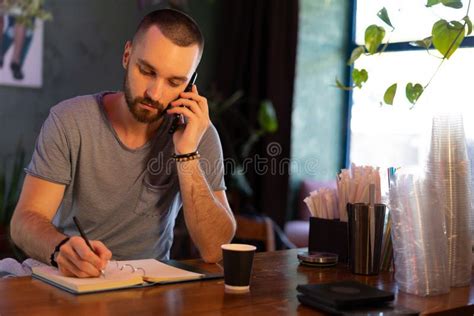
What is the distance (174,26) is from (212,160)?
0.46 metres

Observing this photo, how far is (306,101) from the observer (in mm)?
5422

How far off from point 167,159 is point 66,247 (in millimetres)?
750

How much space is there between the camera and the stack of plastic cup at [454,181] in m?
1.71

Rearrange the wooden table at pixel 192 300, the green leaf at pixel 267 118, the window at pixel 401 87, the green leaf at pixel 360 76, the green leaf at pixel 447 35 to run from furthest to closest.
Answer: the green leaf at pixel 267 118, the window at pixel 401 87, the green leaf at pixel 360 76, the green leaf at pixel 447 35, the wooden table at pixel 192 300

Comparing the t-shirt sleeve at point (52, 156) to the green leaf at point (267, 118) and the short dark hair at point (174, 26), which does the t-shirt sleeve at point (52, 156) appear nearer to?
the short dark hair at point (174, 26)

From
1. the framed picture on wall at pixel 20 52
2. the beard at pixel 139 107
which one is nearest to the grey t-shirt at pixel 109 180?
the beard at pixel 139 107

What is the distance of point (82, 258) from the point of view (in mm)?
1493

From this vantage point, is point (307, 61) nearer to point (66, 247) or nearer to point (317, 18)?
point (317, 18)

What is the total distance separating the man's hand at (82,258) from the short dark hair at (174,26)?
0.80 metres

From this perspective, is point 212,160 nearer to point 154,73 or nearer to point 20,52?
point 154,73

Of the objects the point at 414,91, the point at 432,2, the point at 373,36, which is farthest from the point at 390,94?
the point at 432,2

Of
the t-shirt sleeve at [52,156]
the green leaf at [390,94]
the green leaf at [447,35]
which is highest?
the green leaf at [447,35]

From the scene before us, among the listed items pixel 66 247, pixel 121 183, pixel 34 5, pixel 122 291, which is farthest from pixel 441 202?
pixel 34 5

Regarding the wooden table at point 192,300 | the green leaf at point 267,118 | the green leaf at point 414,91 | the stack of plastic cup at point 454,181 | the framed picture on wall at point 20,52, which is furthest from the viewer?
the green leaf at point 267,118
